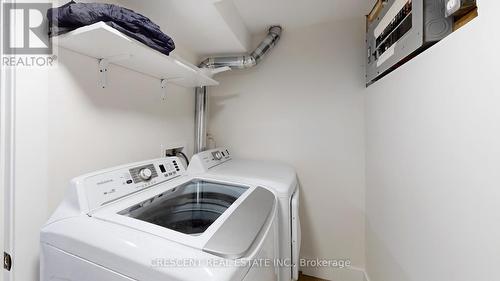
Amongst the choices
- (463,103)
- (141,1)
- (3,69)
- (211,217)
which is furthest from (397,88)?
(3,69)

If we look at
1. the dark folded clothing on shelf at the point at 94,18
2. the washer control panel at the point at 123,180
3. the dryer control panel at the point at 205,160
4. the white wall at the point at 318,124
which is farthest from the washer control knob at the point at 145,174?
the white wall at the point at 318,124

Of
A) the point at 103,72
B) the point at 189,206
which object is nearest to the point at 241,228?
the point at 189,206

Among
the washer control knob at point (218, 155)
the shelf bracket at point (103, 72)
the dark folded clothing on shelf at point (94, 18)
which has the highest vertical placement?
the dark folded clothing on shelf at point (94, 18)

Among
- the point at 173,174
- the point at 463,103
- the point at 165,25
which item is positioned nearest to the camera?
the point at 463,103

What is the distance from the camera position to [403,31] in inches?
45.8

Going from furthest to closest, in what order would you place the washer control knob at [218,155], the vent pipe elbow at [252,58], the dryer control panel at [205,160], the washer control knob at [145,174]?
the vent pipe elbow at [252,58] → the washer control knob at [218,155] → the dryer control panel at [205,160] → the washer control knob at [145,174]

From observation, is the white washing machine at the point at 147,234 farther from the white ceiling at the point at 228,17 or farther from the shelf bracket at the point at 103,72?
the white ceiling at the point at 228,17

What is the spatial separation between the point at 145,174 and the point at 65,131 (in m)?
0.46

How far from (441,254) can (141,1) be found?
2.31 m

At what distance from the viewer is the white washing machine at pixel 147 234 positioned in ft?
2.09

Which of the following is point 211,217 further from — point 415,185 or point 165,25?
point 165,25

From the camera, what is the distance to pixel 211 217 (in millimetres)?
1087

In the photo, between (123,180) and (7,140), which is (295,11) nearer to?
(123,180)

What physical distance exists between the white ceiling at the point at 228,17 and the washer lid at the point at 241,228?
145 cm
